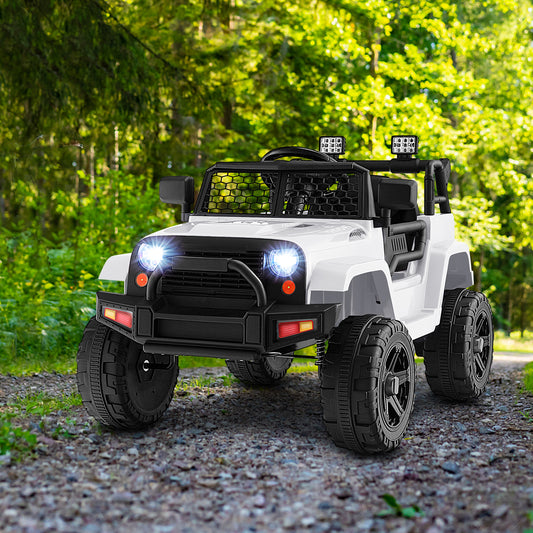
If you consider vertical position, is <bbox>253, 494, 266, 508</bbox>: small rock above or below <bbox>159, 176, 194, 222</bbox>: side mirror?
below

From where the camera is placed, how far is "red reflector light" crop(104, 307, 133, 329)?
530 cm

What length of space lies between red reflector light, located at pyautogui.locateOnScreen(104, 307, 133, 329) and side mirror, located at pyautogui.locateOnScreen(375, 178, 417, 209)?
2.05 meters

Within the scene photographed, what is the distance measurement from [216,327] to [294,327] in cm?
52

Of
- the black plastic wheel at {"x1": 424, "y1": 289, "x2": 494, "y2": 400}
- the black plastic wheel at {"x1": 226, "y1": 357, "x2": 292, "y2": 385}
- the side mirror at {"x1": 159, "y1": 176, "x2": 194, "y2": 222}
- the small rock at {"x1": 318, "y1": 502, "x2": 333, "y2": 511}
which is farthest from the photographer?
the black plastic wheel at {"x1": 226, "y1": 357, "x2": 292, "y2": 385}

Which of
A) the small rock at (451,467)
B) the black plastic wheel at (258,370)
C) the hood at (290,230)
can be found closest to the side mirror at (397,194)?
the hood at (290,230)

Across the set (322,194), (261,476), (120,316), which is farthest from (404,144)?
(261,476)

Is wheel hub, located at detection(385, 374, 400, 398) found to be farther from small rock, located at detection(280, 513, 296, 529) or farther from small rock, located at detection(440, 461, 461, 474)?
small rock, located at detection(280, 513, 296, 529)

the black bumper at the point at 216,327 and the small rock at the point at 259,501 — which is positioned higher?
the black bumper at the point at 216,327

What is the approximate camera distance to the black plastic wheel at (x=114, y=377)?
222 inches

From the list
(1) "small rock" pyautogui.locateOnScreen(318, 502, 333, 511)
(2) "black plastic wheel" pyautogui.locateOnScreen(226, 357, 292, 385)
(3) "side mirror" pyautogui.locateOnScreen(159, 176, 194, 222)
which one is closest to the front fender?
(3) "side mirror" pyautogui.locateOnScreen(159, 176, 194, 222)

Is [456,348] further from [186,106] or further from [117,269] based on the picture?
[186,106]

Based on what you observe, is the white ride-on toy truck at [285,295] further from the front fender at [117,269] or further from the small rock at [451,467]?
the small rock at [451,467]

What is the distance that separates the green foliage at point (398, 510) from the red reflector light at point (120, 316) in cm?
209

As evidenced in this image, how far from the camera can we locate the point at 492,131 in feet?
61.5
